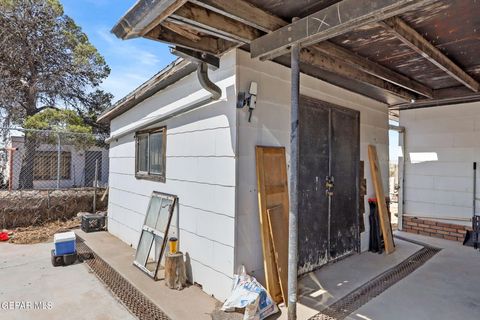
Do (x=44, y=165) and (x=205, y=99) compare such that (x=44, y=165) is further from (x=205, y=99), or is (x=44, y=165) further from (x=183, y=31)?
(x=183, y=31)

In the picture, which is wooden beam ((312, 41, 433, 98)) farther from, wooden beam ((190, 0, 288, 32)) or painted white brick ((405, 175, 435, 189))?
painted white brick ((405, 175, 435, 189))

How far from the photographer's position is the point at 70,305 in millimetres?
2982

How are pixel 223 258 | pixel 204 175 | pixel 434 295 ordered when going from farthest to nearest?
pixel 204 175 → pixel 434 295 → pixel 223 258

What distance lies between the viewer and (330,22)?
2189 millimetres

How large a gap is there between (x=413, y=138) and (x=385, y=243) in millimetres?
2734

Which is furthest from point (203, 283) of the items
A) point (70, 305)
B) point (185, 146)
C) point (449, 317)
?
point (449, 317)

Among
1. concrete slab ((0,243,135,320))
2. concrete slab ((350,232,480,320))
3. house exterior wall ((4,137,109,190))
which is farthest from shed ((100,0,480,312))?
house exterior wall ((4,137,109,190))

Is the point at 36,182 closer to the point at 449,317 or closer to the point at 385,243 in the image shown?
the point at 385,243

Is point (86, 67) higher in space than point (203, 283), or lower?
higher

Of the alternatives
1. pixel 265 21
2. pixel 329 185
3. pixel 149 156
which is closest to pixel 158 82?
pixel 149 156

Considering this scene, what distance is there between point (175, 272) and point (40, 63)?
1041 cm

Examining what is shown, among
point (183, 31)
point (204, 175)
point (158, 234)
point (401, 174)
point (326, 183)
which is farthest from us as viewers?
point (401, 174)

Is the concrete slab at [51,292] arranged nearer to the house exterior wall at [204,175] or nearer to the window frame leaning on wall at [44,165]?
the house exterior wall at [204,175]

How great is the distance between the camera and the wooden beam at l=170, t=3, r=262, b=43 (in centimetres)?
223
